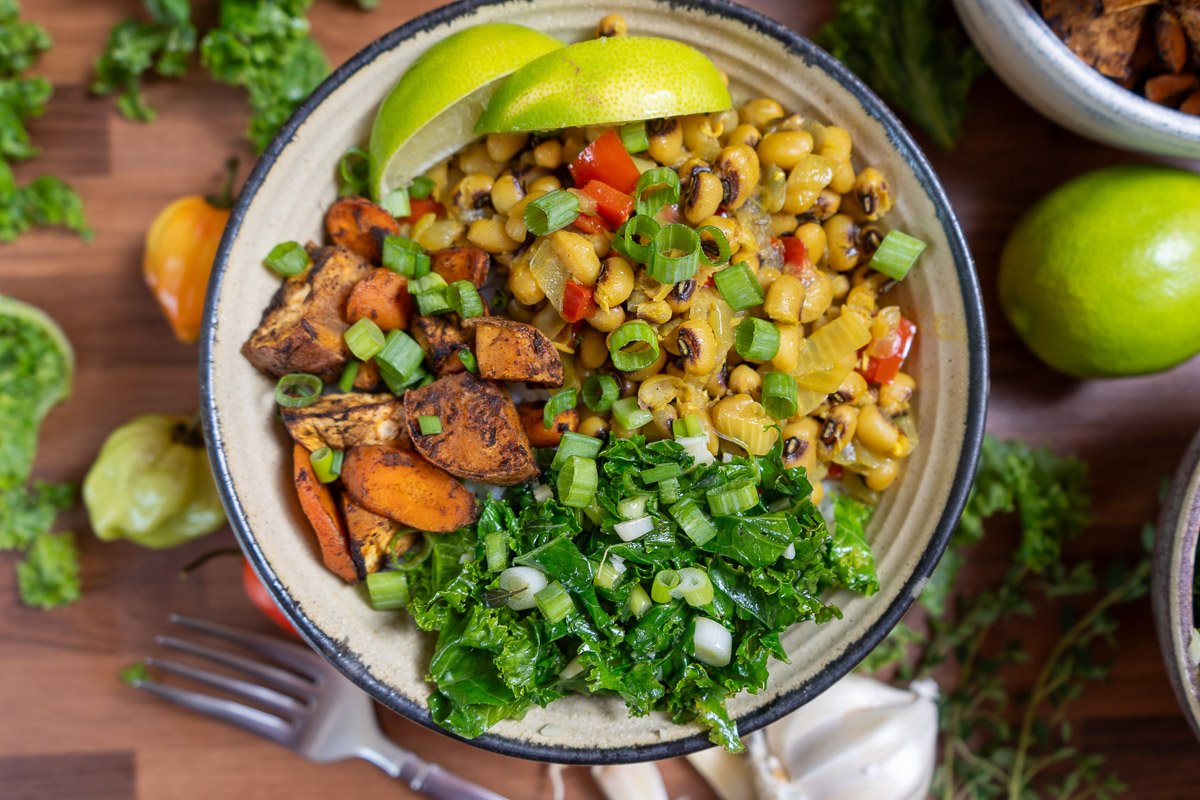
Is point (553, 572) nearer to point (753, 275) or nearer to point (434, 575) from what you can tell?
point (434, 575)

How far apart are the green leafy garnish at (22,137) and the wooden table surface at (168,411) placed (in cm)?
5

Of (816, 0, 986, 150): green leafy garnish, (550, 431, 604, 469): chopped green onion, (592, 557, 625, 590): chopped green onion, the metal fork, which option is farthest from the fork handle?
(816, 0, 986, 150): green leafy garnish

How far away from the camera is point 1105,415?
2.74 meters

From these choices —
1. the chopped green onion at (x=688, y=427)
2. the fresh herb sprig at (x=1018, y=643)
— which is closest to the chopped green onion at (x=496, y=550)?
the chopped green onion at (x=688, y=427)

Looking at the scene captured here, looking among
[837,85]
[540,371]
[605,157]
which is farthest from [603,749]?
[837,85]

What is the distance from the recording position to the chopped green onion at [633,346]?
6.33 feet

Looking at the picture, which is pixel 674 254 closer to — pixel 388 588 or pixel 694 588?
pixel 694 588

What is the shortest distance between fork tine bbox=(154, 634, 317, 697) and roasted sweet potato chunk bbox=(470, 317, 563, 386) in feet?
4.21

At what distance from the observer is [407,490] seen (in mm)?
2008

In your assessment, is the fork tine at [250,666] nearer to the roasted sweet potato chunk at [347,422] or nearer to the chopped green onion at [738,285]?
the roasted sweet potato chunk at [347,422]

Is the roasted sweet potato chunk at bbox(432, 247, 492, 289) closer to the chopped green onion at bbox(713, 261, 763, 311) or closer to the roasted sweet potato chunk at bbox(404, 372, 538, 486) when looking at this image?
the roasted sweet potato chunk at bbox(404, 372, 538, 486)

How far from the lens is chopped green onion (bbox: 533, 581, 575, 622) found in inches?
74.7

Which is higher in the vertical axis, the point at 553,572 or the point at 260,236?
the point at 260,236

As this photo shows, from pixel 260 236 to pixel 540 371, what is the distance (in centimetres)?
75
